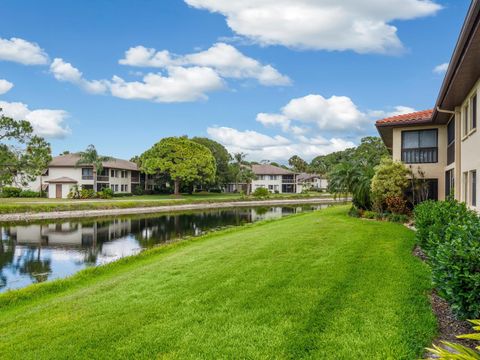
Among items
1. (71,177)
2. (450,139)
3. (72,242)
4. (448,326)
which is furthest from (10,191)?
(448,326)

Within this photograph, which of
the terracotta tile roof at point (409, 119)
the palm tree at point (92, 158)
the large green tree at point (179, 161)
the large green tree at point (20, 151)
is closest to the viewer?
the terracotta tile roof at point (409, 119)

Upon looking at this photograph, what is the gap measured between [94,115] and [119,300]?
37.4 meters

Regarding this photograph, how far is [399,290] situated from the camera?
249 inches

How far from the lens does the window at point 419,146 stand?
18312mm

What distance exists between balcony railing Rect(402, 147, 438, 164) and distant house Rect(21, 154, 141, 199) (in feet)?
151

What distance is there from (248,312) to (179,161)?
52.9 m

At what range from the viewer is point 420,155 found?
1870cm

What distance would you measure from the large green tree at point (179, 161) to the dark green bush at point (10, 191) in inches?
685

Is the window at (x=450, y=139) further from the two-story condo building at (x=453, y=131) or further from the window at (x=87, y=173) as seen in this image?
the window at (x=87, y=173)

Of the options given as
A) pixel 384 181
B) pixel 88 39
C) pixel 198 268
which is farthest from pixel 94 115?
pixel 198 268

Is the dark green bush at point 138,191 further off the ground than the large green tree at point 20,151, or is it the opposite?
the large green tree at point 20,151

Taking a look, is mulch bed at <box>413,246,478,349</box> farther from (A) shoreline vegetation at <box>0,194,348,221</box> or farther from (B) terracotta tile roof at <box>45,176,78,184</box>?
(B) terracotta tile roof at <box>45,176,78,184</box>

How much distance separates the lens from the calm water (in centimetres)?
1401

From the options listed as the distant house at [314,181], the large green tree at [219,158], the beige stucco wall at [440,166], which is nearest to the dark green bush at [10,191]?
the large green tree at [219,158]
